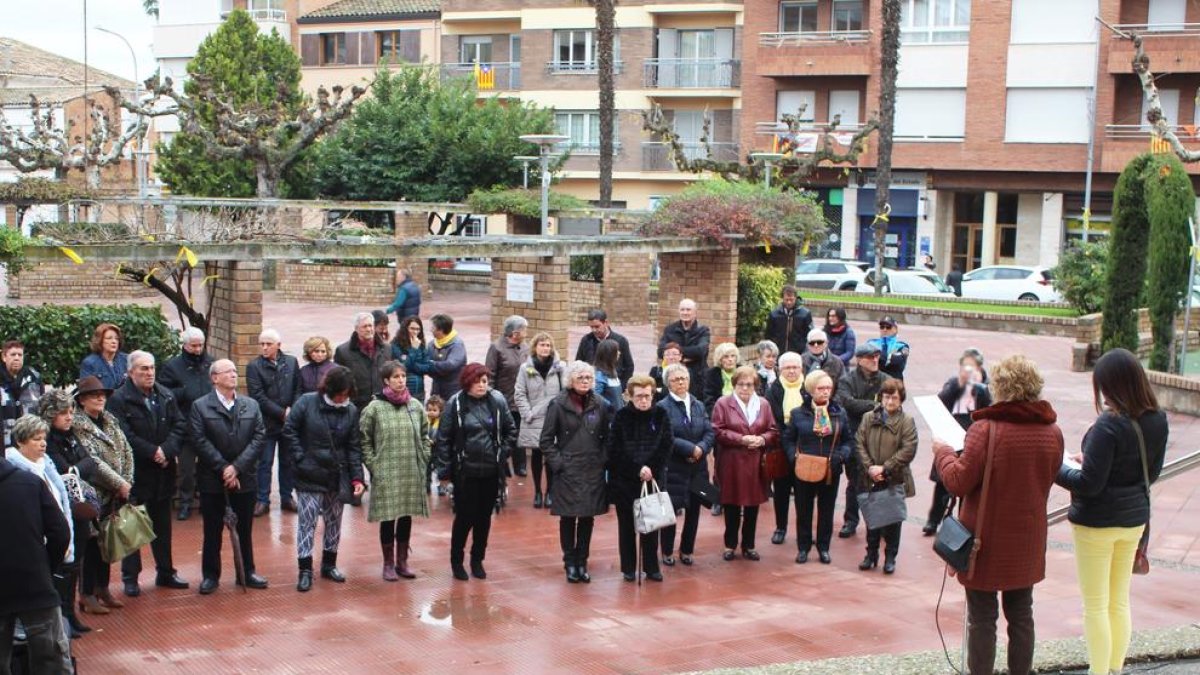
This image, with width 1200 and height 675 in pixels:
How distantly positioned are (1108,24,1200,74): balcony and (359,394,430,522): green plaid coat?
113 ft

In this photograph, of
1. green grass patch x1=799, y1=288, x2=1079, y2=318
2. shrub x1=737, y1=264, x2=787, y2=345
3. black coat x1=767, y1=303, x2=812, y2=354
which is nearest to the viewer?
black coat x1=767, y1=303, x2=812, y2=354

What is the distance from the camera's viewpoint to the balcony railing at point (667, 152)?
4734cm

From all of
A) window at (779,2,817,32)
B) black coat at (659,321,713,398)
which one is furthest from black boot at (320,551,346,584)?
window at (779,2,817,32)

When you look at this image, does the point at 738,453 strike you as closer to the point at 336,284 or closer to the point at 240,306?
the point at 240,306

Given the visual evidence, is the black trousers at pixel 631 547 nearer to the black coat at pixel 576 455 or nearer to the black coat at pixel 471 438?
the black coat at pixel 576 455

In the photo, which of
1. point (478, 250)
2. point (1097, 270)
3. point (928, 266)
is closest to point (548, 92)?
point (928, 266)

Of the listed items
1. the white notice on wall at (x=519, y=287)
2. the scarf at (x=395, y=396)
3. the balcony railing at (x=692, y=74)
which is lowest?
the scarf at (x=395, y=396)

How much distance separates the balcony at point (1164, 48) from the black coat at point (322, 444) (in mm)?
34852

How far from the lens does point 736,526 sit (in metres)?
10.7

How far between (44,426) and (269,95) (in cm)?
3925

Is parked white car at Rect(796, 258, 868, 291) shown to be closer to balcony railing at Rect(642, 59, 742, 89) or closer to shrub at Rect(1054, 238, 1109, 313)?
shrub at Rect(1054, 238, 1109, 313)

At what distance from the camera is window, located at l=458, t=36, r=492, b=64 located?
51281 millimetres

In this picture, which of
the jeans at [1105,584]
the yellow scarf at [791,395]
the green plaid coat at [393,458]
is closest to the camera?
the jeans at [1105,584]

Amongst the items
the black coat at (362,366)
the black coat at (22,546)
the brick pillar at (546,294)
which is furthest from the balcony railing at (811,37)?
the black coat at (22,546)
